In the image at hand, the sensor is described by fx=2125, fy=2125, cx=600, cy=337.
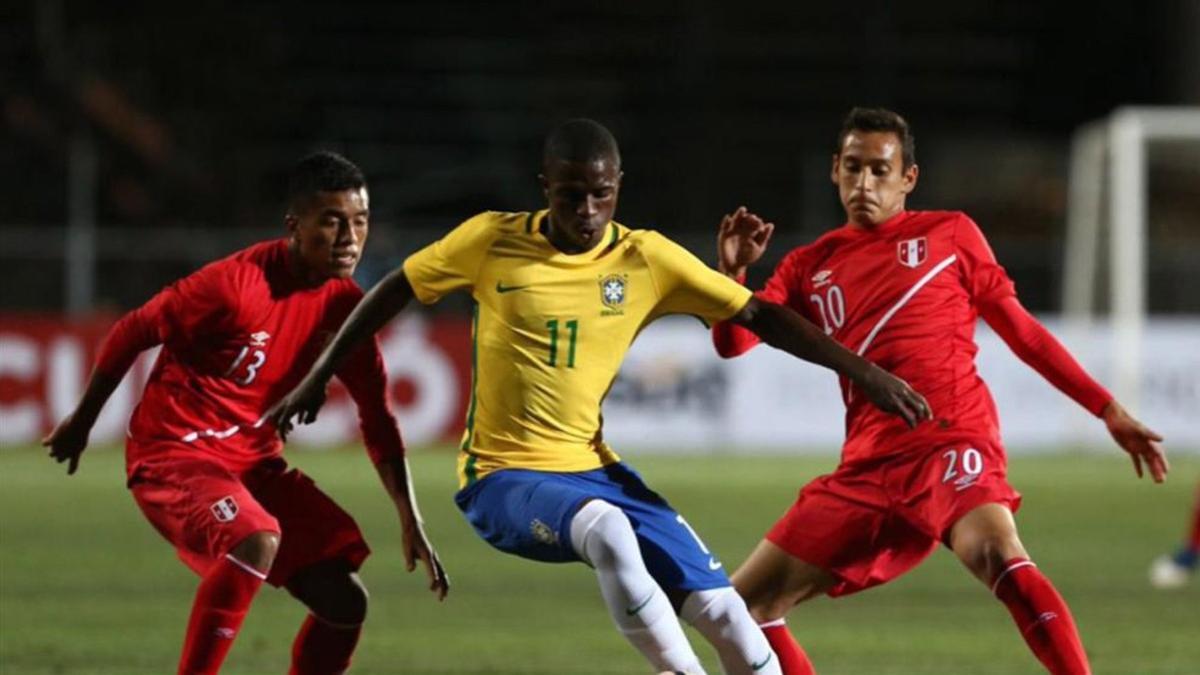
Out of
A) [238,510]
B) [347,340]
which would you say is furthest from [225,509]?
[347,340]

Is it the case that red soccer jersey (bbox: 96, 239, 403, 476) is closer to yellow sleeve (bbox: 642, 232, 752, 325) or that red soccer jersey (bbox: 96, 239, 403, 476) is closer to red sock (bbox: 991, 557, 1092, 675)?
yellow sleeve (bbox: 642, 232, 752, 325)

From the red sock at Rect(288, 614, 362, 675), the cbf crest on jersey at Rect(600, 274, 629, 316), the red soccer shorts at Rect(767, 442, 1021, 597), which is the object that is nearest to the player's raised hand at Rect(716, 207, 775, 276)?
the cbf crest on jersey at Rect(600, 274, 629, 316)

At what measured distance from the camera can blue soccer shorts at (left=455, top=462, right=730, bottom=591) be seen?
5.95 meters

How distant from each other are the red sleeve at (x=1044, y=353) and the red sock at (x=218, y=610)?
2.53 meters

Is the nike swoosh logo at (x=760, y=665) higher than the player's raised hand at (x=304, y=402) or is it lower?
lower

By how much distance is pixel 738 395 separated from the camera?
76.9 feet

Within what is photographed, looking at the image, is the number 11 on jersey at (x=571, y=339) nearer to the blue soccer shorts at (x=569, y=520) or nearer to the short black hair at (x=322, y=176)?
the blue soccer shorts at (x=569, y=520)

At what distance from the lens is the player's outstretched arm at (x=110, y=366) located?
6.90 metres

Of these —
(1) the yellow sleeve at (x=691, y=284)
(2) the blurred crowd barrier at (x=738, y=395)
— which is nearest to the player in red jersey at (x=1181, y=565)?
(1) the yellow sleeve at (x=691, y=284)

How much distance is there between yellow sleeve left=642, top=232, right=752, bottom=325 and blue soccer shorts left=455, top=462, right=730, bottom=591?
56 centimetres

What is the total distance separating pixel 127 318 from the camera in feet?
22.9

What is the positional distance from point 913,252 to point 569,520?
5.73ft

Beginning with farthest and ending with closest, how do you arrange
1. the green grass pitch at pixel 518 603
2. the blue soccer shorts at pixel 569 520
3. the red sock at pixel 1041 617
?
the green grass pitch at pixel 518 603, the red sock at pixel 1041 617, the blue soccer shorts at pixel 569 520

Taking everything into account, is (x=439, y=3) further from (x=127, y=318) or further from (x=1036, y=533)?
(x=127, y=318)
